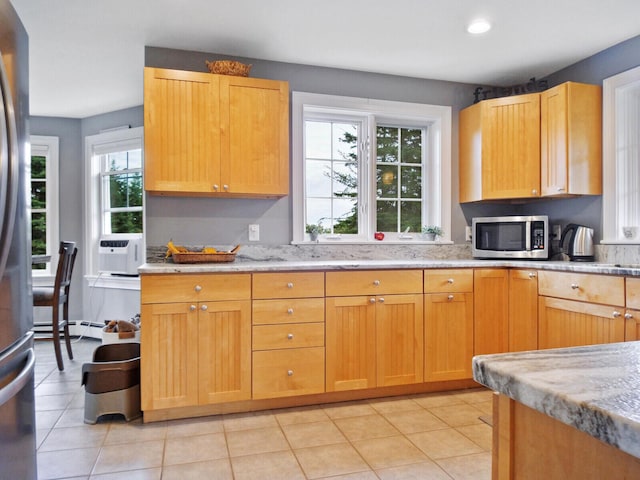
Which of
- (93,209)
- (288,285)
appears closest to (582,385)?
(288,285)

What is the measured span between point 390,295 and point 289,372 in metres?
0.78

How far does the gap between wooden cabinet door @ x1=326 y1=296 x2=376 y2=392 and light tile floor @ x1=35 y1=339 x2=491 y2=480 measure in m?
0.17

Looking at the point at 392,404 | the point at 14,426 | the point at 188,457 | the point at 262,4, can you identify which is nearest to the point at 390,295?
the point at 392,404

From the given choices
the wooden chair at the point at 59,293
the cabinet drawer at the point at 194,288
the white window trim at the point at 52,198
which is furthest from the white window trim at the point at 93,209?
the cabinet drawer at the point at 194,288

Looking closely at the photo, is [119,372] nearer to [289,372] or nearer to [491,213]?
[289,372]

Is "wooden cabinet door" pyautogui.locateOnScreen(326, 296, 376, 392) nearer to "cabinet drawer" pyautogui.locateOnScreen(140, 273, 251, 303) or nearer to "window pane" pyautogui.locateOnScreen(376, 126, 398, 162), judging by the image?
"cabinet drawer" pyautogui.locateOnScreen(140, 273, 251, 303)

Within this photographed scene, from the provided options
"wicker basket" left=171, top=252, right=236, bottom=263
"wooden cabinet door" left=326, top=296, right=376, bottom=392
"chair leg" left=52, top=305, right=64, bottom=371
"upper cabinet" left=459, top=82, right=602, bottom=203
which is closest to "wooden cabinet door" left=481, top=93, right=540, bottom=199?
"upper cabinet" left=459, top=82, right=602, bottom=203

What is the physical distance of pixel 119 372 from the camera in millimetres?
2516

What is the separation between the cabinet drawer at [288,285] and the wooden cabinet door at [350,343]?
0.12 meters

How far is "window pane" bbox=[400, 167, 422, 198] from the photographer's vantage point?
145 inches

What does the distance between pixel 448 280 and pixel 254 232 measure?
1.37 metres

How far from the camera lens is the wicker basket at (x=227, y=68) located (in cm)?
292

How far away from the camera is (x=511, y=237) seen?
3305 millimetres

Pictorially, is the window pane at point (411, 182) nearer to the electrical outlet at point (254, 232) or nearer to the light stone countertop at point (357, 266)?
the light stone countertop at point (357, 266)
